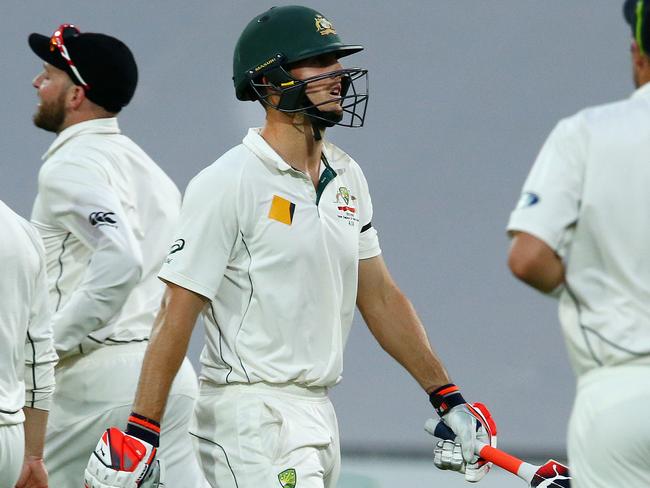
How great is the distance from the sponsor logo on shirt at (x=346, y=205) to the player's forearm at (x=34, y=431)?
106cm

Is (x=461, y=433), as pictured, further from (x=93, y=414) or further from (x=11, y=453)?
(x=93, y=414)

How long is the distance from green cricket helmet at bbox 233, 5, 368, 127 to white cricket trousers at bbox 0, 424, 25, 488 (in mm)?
1106

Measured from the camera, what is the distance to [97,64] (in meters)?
4.98

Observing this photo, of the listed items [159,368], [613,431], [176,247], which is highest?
[176,247]

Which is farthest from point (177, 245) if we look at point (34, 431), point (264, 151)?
point (34, 431)

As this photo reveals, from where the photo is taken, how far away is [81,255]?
15.1ft

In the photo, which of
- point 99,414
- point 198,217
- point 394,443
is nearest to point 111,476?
point 198,217

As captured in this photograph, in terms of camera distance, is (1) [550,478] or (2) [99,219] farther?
(2) [99,219]

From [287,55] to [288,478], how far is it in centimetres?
113

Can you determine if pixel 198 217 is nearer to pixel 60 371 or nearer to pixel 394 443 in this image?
pixel 60 371

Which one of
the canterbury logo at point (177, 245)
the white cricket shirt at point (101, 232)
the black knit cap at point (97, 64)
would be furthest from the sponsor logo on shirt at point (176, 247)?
the black knit cap at point (97, 64)

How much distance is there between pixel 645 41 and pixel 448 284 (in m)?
4.38

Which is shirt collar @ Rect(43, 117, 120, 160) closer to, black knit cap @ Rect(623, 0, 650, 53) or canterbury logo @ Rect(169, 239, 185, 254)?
canterbury logo @ Rect(169, 239, 185, 254)

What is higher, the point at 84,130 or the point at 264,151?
the point at 264,151
